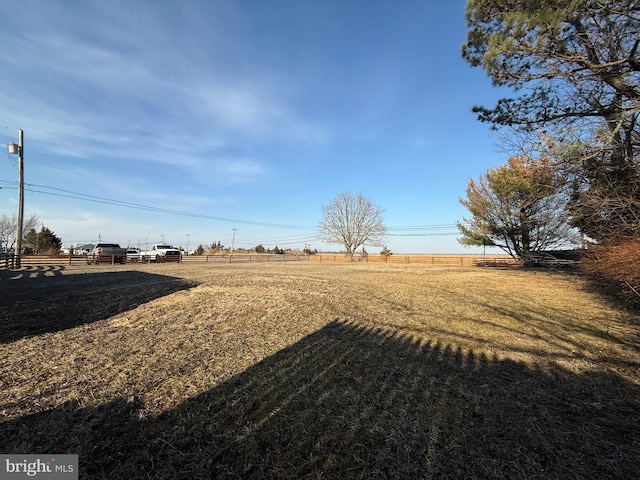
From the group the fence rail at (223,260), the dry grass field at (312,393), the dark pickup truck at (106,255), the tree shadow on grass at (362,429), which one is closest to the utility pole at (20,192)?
the fence rail at (223,260)

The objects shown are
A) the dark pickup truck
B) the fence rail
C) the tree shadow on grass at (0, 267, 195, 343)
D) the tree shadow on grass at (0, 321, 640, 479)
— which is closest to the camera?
the tree shadow on grass at (0, 321, 640, 479)

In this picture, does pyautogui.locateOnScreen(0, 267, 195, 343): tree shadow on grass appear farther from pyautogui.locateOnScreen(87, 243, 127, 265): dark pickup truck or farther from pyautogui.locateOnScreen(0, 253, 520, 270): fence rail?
pyautogui.locateOnScreen(87, 243, 127, 265): dark pickup truck

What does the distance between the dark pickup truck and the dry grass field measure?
1990cm

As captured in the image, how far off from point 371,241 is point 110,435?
47389 millimetres

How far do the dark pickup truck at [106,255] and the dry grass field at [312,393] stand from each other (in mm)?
19903

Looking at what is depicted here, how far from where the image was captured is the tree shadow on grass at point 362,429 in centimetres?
219

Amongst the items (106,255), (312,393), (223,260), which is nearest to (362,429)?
(312,393)

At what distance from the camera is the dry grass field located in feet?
7.41

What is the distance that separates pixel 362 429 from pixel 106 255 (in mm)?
27492

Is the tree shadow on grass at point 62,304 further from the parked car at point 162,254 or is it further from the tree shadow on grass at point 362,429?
the parked car at point 162,254

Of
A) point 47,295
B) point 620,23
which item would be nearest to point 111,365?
point 47,295

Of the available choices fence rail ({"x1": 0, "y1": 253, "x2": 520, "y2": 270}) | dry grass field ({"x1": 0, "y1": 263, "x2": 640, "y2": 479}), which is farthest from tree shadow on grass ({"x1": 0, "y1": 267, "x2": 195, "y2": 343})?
fence rail ({"x1": 0, "y1": 253, "x2": 520, "y2": 270})

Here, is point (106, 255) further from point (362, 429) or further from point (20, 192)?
point (362, 429)

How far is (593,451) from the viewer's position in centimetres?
242
